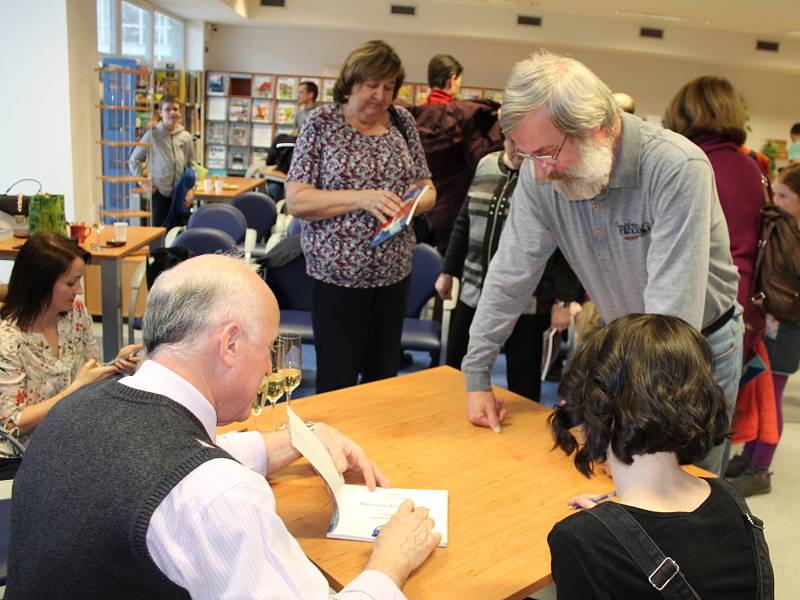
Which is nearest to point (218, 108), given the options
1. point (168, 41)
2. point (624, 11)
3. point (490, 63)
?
point (168, 41)

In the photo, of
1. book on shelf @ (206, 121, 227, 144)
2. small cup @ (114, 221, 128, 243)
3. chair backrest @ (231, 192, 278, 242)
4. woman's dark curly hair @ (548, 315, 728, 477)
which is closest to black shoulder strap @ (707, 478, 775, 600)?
woman's dark curly hair @ (548, 315, 728, 477)

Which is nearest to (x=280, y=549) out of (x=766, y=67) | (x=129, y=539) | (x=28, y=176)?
(x=129, y=539)

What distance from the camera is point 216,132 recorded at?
1345cm

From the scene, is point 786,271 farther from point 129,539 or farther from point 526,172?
point 129,539

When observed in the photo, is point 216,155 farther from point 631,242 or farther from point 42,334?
point 631,242

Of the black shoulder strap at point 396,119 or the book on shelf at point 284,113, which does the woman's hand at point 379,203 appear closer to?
the black shoulder strap at point 396,119

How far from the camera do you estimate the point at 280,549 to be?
103 cm

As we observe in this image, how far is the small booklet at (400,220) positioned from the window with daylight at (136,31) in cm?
826

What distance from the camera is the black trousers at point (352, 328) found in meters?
2.79

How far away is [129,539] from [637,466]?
810mm

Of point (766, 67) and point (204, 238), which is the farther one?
point (766, 67)

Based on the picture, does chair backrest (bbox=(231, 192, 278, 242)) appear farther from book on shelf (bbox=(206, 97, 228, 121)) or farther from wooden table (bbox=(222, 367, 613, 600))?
book on shelf (bbox=(206, 97, 228, 121))

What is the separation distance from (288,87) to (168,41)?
7.06ft

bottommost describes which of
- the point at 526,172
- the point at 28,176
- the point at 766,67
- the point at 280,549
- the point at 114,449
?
the point at 28,176
